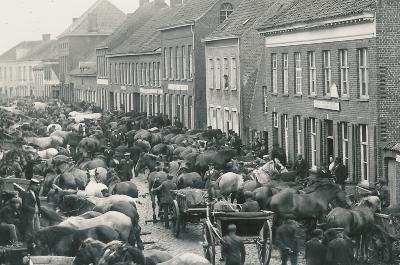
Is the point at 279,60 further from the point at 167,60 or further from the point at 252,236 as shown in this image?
the point at 167,60

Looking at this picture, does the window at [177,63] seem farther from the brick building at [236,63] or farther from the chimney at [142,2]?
the chimney at [142,2]

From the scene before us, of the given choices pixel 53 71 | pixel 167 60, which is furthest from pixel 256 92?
pixel 53 71

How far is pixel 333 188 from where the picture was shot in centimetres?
2234

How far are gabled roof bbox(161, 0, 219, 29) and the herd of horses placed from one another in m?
19.4

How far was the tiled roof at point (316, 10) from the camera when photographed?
31386 mm

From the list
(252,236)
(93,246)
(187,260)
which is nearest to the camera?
(187,260)

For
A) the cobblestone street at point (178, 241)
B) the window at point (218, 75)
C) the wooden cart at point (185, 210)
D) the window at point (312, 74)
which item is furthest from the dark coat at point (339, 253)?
the window at point (218, 75)

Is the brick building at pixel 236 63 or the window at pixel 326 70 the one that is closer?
the window at pixel 326 70

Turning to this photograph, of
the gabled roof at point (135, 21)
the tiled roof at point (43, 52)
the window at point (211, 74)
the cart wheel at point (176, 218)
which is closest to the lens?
the cart wheel at point (176, 218)

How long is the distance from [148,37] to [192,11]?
16.4m

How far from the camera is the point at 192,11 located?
205ft

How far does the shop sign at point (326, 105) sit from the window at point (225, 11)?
23.3 meters

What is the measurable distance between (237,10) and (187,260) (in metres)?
39.3

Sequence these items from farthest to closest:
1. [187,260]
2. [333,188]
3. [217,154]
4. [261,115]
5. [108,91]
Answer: [108,91], [261,115], [217,154], [333,188], [187,260]
